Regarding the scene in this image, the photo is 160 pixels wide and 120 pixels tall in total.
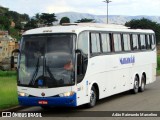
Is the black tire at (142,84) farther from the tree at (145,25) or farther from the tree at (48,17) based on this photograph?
the tree at (48,17)

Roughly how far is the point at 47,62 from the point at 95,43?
2564 millimetres

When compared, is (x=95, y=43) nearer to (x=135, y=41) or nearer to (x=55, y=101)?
(x=55, y=101)

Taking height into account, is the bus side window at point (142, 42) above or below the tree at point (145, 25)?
above

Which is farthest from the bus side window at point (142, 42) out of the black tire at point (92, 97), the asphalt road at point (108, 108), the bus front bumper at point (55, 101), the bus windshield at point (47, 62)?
the bus front bumper at point (55, 101)

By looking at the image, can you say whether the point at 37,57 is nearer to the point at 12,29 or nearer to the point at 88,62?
the point at 88,62

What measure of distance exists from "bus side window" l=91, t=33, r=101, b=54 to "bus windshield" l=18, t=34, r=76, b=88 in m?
1.42

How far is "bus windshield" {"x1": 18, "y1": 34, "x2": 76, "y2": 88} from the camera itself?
12961 mm

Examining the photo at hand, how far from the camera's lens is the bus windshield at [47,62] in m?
13.0

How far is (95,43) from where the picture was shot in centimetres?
1506

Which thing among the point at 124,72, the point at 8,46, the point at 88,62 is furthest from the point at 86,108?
the point at 8,46

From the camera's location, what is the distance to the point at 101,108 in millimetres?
14312

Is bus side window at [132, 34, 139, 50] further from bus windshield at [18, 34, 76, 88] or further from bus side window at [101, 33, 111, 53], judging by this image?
bus windshield at [18, 34, 76, 88]

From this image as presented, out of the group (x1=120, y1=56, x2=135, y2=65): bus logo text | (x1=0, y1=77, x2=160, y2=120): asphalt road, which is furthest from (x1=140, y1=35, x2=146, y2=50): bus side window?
(x1=0, y1=77, x2=160, y2=120): asphalt road

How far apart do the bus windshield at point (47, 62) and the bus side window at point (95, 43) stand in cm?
142
